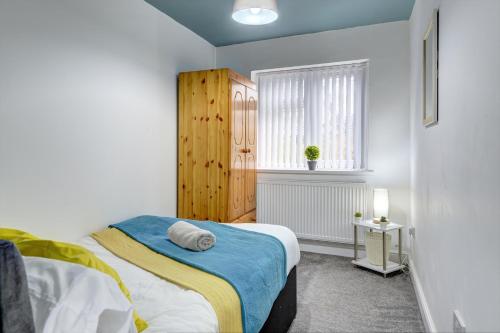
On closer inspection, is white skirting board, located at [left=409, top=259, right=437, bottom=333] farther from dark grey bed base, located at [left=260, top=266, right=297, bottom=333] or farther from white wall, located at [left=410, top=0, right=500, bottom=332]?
dark grey bed base, located at [left=260, top=266, right=297, bottom=333]

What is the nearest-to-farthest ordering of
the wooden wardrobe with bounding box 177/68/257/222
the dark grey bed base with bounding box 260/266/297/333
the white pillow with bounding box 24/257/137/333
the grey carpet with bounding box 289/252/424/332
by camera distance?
1. the white pillow with bounding box 24/257/137/333
2. the dark grey bed base with bounding box 260/266/297/333
3. the grey carpet with bounding box 289/252/424/332
4. the wooden wardrobe with bounding box 177/68/257/222

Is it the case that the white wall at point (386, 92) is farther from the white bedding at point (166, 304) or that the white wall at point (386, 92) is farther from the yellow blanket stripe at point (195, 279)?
the white bedding at point (166, 304)

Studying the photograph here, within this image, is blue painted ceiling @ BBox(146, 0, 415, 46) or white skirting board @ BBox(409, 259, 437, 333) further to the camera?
blue painted ceiling @ BBox(146, 0, 415, 46)

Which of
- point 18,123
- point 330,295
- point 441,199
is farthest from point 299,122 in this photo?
point 18,123

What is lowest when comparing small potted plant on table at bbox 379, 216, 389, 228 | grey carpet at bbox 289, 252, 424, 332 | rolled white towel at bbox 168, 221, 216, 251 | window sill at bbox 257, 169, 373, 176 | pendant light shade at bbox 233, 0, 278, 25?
grey carpet at bbox 289, 252, 424, 332

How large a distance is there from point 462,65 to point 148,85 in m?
2.61

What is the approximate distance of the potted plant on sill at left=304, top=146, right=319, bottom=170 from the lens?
3.87 meters

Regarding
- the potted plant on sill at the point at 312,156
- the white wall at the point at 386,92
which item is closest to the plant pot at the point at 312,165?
the potted plant on sill at the point at 312,156

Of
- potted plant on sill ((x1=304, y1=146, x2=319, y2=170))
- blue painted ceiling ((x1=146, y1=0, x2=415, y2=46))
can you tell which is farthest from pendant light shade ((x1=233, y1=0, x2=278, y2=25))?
potted plant on sill ((x1=304, y1=146, x2=319, y2=170))

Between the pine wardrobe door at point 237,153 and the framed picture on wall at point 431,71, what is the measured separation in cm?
180

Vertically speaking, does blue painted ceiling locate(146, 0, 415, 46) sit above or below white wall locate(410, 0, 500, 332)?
above

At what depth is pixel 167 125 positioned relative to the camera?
11.3 ft

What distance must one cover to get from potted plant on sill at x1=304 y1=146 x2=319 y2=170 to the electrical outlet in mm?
2508

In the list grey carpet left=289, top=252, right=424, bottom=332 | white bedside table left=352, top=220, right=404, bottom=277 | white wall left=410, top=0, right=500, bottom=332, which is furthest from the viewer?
white bedside table left=352, top=220, right=404, bottom=277
